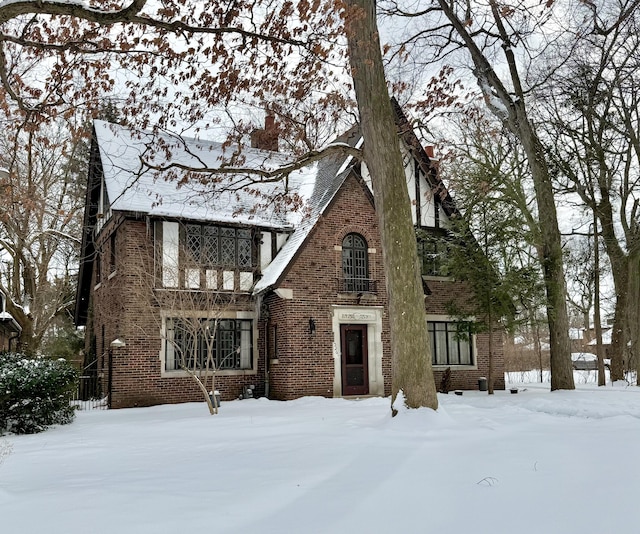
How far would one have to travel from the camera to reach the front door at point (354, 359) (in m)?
17.6

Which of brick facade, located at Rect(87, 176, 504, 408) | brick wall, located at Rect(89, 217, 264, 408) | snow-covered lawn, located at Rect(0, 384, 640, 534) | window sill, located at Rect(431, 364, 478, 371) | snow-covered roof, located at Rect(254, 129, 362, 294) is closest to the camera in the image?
snow-covered lawn, located at Rect(0, 384, 640, 534)

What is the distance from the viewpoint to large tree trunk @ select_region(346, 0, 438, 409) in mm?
9422

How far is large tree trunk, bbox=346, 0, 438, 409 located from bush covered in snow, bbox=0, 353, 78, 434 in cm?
650

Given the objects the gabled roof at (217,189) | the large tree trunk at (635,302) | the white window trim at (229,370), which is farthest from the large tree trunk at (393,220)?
the large tree trunk at (635,302)

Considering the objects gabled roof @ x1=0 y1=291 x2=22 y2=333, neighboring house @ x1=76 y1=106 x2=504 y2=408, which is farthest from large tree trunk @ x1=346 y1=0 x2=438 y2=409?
gabled roof @ x1=0 y1=291 x2=22 y2=333

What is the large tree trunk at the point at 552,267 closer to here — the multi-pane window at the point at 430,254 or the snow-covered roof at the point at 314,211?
the multi-pane window at the point at 430,254

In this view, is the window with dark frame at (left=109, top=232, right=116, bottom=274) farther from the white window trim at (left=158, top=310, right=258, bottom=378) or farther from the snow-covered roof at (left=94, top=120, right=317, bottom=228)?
the white window trim at (left=158, top=310, right=258, bottom=378)

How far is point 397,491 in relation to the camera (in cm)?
541

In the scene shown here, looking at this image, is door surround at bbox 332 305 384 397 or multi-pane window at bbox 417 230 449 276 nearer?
door surround at bbox 332 305 384 397

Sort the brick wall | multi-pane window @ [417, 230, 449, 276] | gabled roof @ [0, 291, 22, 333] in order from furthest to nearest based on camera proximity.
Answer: gabled roof @ [0, 291, 22, 333] < multi-pane window @ [417, 230, 449, 276] < the brick wall

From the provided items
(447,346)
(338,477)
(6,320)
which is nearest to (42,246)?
(6,320)

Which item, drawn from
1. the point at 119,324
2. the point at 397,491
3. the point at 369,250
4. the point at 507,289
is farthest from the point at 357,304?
the point at 397,491

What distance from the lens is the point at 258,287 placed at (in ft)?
56.3

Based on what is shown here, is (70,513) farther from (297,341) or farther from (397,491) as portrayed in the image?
(297,341)
